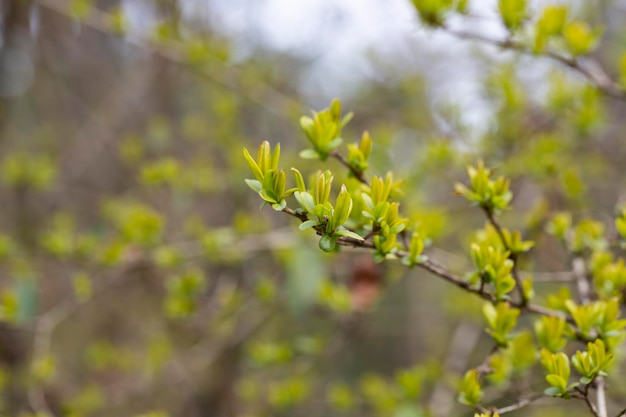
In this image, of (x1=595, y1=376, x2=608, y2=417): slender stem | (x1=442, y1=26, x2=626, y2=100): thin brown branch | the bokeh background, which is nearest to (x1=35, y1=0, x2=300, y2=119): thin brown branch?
the bokeh background

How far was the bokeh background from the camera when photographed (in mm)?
1490

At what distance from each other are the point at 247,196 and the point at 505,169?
122 centimetres

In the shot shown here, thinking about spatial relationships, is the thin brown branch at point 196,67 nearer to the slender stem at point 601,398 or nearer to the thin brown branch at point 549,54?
the thin brown branch at point 549,54

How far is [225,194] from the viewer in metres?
2.61

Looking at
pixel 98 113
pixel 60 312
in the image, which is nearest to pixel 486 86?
pixel 60 312

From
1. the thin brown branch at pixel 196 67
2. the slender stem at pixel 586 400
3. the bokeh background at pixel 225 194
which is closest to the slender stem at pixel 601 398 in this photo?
the slender stem at pixel 586 400

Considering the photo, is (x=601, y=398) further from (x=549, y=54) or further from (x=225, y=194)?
(x=225, y=194)

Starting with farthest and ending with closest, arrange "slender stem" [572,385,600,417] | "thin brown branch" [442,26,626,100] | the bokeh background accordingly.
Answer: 1. the bokeh background
2. "thin brown branch" [442,26,626,100]
3. "slender stem" [572,385,600,417]

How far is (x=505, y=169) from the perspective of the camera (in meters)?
1.51

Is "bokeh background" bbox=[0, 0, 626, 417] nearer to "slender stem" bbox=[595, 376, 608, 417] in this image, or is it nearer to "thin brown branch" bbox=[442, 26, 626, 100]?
"thin brown branch" bbox=[442, 26, 626, 100]

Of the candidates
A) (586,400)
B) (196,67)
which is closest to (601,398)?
(586,400)

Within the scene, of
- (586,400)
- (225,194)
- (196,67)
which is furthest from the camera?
(225,194)

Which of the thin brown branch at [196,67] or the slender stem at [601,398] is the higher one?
the slender stem at [601,398]

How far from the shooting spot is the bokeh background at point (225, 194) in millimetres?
1490
